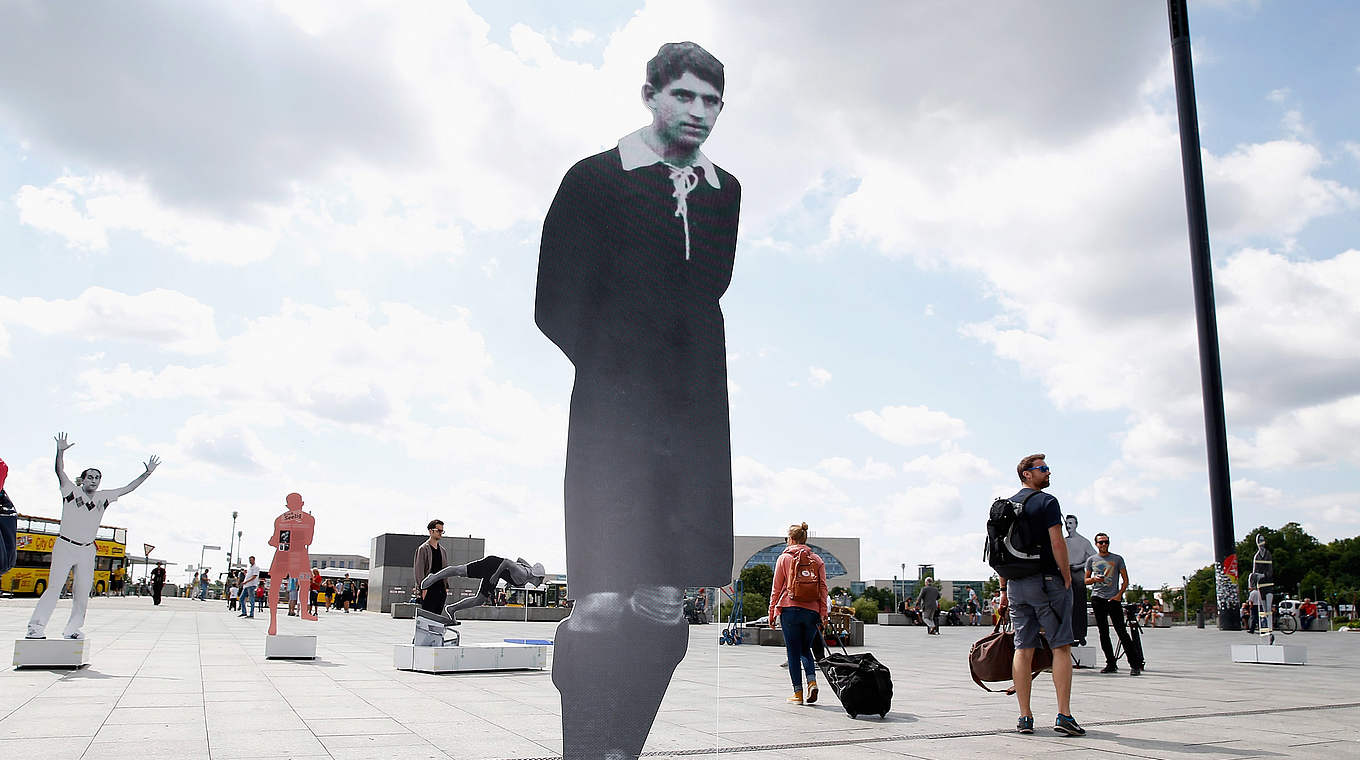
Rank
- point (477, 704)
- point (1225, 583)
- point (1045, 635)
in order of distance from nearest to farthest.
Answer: point (1045, 635) → point (477, 704) → point (1225, 583)

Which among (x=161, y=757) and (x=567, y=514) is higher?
(x=567, y=514)

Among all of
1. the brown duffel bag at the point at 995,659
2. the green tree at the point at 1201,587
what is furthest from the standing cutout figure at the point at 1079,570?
the green tree at the point at 1201,587

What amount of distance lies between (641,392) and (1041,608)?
5.39 m

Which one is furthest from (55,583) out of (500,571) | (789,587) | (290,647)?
(789,587)

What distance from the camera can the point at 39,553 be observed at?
3775 centimetres

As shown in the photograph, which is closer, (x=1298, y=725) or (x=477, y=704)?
(x=1298, y=725)

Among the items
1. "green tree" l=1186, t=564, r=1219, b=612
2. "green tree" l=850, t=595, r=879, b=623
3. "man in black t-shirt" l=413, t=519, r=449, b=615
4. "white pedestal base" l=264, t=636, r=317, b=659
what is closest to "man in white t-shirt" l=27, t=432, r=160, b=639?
"white pedestal base" l=264, t=636, r=317, b=659

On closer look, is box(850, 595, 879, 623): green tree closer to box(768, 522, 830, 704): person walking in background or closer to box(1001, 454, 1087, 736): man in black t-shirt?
box(768, 522, 830, 704): person walking in background

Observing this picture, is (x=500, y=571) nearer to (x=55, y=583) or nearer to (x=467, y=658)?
(x=467, y=658)

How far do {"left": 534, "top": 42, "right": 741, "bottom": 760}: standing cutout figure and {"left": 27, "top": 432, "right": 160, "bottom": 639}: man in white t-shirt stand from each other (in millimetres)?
10212

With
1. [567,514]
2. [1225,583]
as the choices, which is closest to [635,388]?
[567,514]

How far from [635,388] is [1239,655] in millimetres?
16557

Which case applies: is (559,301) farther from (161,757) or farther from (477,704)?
(477,704)

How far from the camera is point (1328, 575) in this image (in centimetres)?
8194
